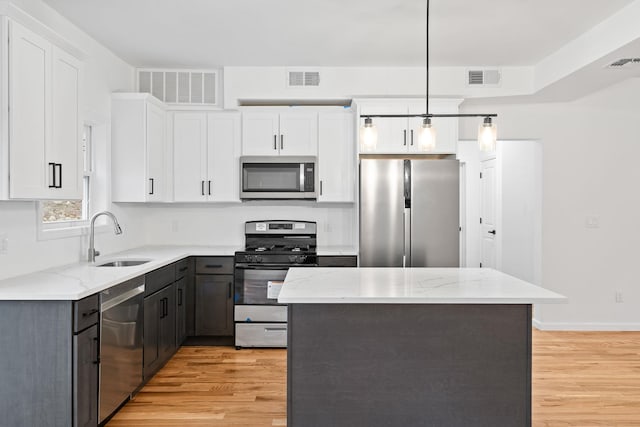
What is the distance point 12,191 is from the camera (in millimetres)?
2311

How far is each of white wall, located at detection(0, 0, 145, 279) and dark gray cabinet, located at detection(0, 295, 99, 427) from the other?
19.0 inches

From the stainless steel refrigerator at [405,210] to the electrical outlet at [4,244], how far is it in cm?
262

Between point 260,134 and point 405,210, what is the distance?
1.61 meters

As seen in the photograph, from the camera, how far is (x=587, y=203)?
4.79 meters

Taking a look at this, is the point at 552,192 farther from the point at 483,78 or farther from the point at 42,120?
the point at 42,120

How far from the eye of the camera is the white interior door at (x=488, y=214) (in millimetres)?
6188

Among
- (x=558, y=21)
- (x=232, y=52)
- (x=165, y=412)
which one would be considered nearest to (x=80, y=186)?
(x=165, y=412)

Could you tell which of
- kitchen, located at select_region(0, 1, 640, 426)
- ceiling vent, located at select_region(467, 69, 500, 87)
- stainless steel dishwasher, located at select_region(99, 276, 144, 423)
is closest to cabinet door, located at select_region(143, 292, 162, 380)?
stainless steel dishwasher, located at select_region(99, 276, 144, 423)

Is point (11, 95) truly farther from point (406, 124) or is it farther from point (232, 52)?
point (406, 124)

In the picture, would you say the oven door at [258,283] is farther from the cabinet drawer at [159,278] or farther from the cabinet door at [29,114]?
the cabinet door at [29,114]

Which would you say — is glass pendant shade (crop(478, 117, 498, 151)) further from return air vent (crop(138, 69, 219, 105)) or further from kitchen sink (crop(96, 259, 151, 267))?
return air vent (crop(138, 69, 219, 105))

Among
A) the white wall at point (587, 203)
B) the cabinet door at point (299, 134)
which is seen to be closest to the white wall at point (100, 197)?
the cabinet door at point (299, 134)

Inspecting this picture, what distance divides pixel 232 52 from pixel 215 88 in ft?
2.02

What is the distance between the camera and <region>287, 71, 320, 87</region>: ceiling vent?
4.42m
